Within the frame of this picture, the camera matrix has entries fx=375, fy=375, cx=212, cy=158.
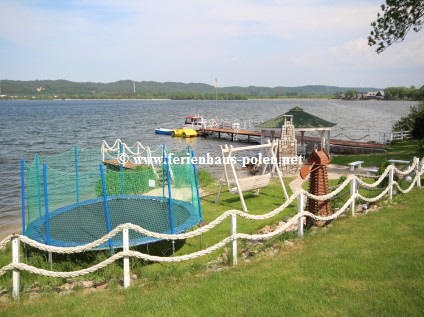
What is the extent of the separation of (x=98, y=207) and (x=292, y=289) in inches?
325

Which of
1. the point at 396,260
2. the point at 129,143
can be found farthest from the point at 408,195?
the point at 129,143

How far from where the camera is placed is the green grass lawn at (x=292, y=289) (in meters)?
5.36

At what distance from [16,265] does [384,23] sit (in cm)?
2249

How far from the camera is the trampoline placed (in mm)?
9672

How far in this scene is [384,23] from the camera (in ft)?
71.3

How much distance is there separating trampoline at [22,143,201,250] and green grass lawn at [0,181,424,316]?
9.40ft

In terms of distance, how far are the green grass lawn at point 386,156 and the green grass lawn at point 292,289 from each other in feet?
54.4

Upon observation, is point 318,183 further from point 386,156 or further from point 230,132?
point 230,132

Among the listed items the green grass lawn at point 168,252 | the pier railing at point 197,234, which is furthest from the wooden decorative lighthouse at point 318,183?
the green grass lawn at point 168,252

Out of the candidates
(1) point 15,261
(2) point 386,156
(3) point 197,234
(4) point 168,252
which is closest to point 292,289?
(3) point 197,234

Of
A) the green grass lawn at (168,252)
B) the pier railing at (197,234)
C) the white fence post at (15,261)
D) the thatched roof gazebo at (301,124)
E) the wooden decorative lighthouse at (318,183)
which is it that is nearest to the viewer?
the white fence post at (15,261)

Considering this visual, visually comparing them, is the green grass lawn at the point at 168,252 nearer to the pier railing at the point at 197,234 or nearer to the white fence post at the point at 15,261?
the pier railing at the point at 197,234

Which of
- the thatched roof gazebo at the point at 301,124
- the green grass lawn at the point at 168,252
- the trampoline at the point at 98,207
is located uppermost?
the thatched roof gazebo at the point at 301,124

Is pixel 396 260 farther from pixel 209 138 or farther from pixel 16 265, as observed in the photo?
pixel 209 138
